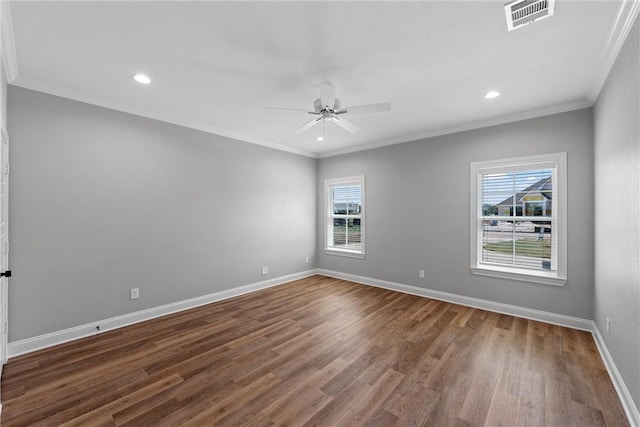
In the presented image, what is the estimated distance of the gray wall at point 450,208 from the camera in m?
3.19

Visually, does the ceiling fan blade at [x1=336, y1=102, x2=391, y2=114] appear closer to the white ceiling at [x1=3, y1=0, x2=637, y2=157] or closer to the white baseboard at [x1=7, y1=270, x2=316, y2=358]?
the white ceiling at [x1=3, y1=0, x2=637, y2=157]

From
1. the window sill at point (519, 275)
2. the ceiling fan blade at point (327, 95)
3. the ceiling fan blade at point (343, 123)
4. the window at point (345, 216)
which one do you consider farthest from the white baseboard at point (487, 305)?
the ceiling fan blade at point (327, 95)

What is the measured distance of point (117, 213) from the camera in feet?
10.5

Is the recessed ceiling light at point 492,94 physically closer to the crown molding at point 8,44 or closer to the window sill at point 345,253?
the window sill at point 345,253

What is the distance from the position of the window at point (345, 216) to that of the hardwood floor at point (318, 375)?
2.14 metres

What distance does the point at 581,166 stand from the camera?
3164mm

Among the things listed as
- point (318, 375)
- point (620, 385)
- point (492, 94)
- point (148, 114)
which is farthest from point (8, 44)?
point (620, 385)

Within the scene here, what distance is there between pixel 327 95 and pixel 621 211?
2.62 m

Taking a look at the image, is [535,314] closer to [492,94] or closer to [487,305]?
[487,305]

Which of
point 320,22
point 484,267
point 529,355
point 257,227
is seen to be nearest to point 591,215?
point 484,267

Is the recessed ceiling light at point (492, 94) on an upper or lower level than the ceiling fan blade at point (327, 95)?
upper

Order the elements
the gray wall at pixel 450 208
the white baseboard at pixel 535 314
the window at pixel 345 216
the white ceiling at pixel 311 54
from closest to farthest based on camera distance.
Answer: the white ceiling at pixel 311 54, the white baseboard at pixel 535 314, the gray wall at pixel 450 208, the window at pixel 345 216

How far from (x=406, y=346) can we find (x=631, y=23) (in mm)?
3071

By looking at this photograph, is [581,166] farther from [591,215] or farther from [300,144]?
[300,144]
